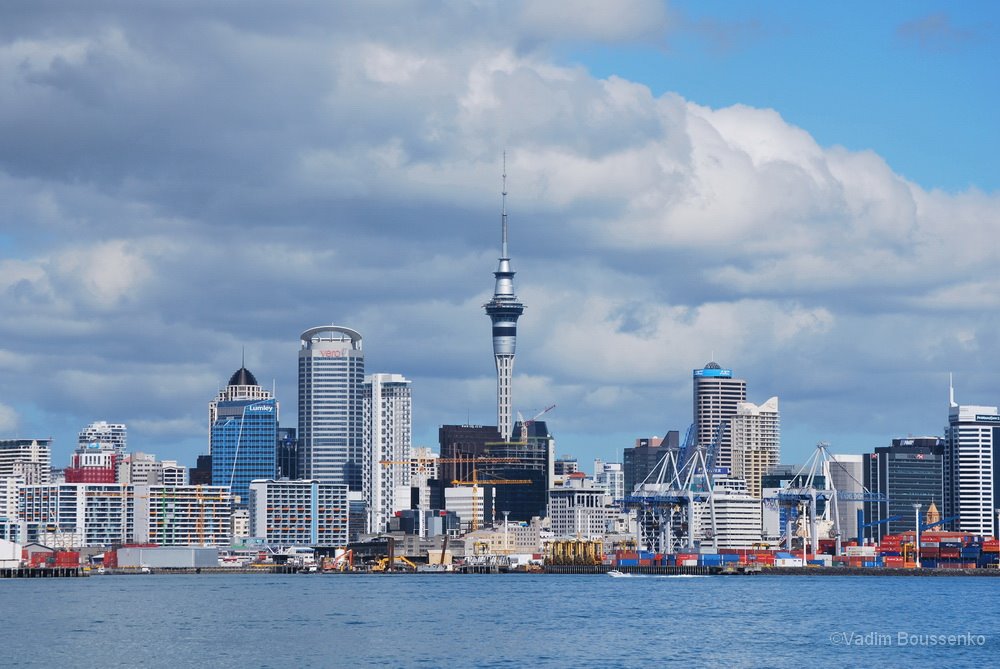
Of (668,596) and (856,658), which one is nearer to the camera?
(856,658)

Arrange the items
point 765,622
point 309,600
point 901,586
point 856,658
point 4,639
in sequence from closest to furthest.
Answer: point 856,658, point 4,639, point 765,622, point 309,600, point 901,586

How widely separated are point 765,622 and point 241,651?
39.1 metres

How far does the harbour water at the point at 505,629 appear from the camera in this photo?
9256 centimetres

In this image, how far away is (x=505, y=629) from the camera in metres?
112

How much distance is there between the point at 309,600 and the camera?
15612 centimetres

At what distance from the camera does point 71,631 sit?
11150 cm

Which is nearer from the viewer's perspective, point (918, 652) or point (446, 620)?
point (918, 652)

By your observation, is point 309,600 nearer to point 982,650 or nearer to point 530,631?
point 530,631

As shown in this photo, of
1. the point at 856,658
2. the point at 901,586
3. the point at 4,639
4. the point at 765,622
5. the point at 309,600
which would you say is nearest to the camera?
the point at 856,658

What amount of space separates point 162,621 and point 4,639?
1773 centimetres

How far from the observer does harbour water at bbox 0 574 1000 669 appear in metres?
92.6

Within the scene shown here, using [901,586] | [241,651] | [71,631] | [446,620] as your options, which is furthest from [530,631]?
[901,586]

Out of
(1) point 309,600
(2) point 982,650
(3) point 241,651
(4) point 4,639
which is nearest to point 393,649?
(3) point 241,651

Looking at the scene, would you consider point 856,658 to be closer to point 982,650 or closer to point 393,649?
point 982,650
